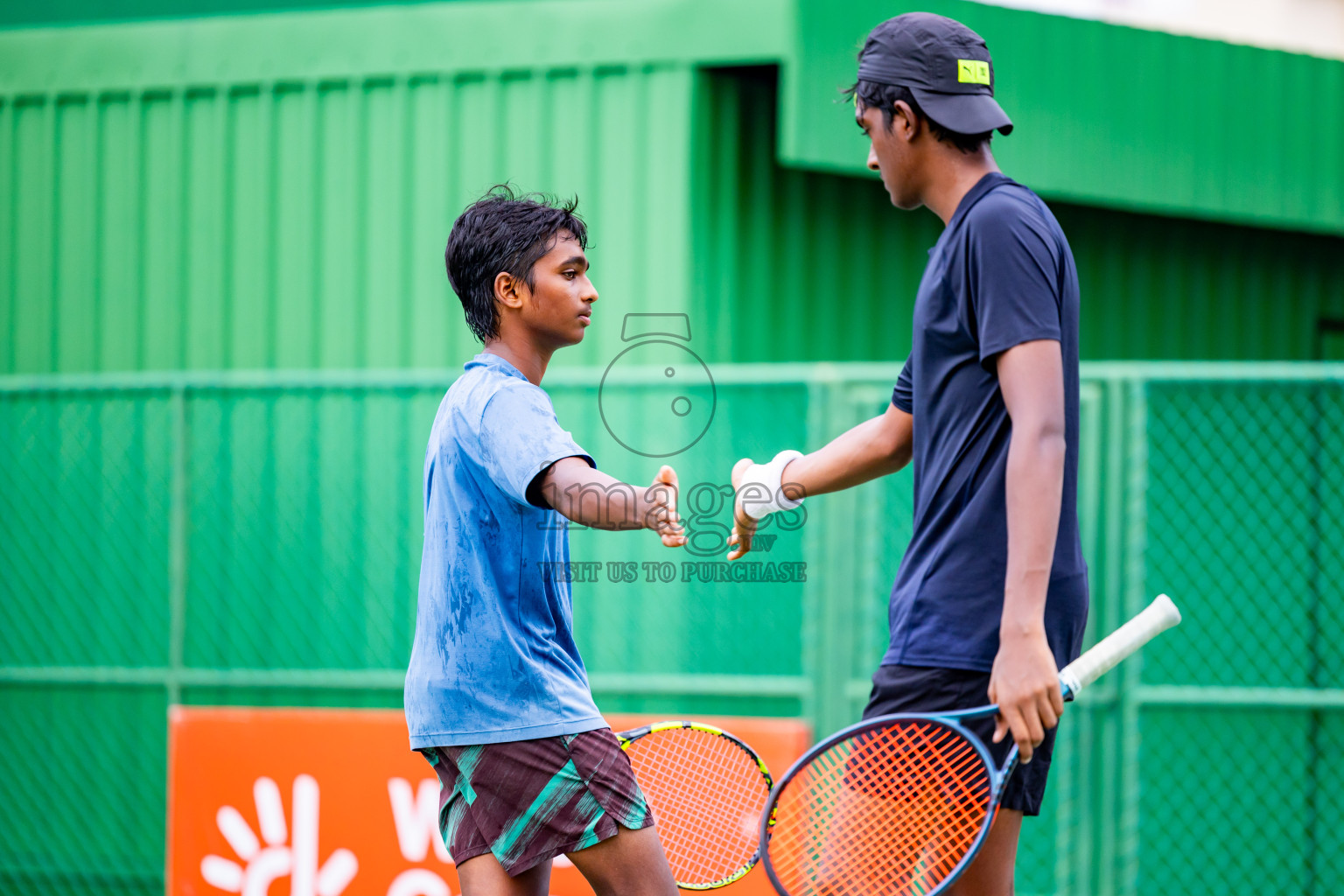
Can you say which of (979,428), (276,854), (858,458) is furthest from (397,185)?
(979,428)

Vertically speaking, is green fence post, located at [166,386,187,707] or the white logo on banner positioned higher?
green fence post, located at [166,386,187,707]

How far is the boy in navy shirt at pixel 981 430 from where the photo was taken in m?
2.20

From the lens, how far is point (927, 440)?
96.7 inches

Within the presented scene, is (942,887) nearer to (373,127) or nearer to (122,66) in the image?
(373,127)

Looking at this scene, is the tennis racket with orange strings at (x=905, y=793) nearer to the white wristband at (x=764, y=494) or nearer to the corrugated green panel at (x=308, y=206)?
the white wristband at (x=764, y=494)

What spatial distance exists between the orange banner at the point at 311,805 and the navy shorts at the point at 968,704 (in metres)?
2.41

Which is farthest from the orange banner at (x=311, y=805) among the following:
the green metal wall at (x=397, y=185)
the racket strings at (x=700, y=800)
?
the green metal wall at (x=397, y=185)

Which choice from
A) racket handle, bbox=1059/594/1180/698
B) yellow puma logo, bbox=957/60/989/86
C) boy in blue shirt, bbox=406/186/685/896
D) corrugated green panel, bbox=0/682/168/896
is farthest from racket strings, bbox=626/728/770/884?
corrugated green panel, bbox=0/682/168/896

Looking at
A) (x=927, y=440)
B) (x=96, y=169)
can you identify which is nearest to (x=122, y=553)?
(x=96, y=169)

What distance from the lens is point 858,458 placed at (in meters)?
2.83

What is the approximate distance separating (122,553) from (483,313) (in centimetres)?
416

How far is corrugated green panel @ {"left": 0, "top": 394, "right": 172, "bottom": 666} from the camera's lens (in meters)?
6.06

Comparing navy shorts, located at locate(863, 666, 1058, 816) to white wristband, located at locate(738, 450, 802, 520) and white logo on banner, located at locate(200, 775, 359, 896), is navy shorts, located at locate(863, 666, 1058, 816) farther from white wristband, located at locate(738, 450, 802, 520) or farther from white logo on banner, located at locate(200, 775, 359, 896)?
white logo on banner, located at locate(200, 775, 359, 896)

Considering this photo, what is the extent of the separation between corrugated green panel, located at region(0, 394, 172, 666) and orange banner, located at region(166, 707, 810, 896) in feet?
3.89
